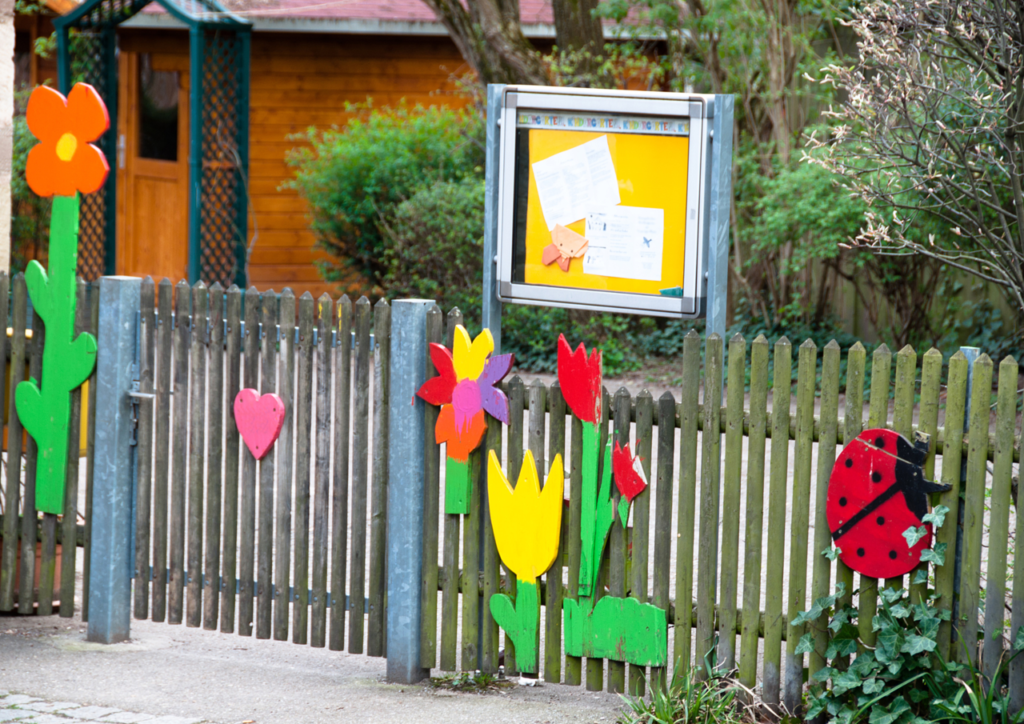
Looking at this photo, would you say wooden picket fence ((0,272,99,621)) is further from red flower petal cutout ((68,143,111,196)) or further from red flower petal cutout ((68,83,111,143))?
red flower petal cutout ((68,83,111,143))

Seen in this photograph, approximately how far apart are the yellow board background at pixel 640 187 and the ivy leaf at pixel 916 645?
1472 mm

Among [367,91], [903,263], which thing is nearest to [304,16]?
[367,91]

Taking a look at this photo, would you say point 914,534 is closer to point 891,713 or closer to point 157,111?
Answer: point 891,713

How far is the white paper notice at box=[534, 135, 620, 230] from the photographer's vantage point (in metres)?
4.45

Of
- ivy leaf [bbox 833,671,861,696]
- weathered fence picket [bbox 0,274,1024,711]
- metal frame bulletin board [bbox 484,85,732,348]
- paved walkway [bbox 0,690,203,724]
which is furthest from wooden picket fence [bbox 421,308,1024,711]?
paved walkway [bbox 0,690,203,724]

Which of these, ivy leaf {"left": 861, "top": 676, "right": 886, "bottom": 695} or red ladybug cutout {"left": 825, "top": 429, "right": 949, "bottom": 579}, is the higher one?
red ladybug cutout {"left": 825, "top": 429, "right": 949, "bottom": 579}

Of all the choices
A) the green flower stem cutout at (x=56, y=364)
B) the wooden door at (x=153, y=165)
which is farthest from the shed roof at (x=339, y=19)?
the green flower stem cutout at (x=56, y=364)

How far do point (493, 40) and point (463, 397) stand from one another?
827 cm

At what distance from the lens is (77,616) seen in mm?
5559

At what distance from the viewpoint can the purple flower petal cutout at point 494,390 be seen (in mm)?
4320

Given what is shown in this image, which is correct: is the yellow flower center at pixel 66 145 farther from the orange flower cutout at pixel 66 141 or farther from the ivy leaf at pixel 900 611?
the ivy leaf at pixel 900 611

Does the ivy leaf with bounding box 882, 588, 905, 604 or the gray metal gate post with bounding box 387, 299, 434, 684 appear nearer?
the ivy leaf with bounding box 882, 588, 905, 604

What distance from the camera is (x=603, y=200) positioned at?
4457 mm

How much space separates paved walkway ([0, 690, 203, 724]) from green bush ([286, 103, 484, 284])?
7.98 m
